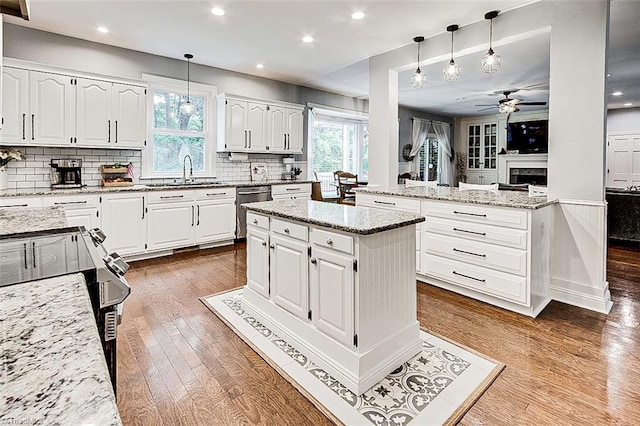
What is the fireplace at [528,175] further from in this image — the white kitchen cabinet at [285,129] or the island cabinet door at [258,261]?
the island cabinet door at [258,261]

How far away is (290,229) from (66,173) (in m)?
3.44

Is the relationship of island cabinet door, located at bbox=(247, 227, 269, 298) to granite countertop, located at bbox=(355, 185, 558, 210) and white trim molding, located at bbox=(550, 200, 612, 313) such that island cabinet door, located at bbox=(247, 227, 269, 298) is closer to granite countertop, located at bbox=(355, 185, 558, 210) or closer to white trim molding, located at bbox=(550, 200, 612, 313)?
granite countertop, located at bbox=(355, 185, 558, 210)

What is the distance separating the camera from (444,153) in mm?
10141

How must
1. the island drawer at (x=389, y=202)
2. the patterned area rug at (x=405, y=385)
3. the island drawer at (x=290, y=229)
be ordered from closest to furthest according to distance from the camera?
the patterned area rug at (x=405, y=385) → the island drawer at (x=290, y=229) → the island drawer at (x=389, y=202)

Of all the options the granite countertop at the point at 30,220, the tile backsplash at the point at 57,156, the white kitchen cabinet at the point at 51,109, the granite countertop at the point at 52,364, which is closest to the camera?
the granite countertop at the point at 52,364

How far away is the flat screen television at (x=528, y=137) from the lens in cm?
877

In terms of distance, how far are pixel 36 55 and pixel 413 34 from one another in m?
4.26

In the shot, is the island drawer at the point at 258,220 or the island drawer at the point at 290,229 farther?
the island drawer at the point at 258,220

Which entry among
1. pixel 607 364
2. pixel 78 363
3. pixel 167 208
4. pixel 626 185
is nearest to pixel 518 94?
pixel 626 185

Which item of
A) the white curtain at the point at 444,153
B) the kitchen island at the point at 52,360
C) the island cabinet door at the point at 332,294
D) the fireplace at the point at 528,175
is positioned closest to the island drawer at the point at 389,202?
the island cabinet door at the point at 332,294

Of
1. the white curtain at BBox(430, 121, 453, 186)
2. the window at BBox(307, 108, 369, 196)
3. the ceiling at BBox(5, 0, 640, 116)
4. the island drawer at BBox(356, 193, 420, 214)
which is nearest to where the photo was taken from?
the ceiling at BBox(5, 0, 640, 116)

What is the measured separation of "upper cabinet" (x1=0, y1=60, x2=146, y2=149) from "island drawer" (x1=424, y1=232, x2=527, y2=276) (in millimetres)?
3777

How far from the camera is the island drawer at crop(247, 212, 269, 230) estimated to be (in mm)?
2645

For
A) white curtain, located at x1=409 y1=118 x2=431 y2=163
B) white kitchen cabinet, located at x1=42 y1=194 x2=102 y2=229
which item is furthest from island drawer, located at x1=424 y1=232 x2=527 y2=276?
white curtain, located at x1=409 y1=118 x2=431 y2=163
